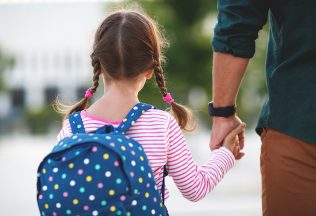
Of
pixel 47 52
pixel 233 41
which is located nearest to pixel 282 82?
pixel 233 41

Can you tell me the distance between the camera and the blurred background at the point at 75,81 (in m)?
10.4

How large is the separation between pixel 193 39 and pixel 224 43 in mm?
15042

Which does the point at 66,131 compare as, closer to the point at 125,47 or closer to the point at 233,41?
the point at 125,47

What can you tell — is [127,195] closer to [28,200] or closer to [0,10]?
[28,200]

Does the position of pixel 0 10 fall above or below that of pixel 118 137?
below

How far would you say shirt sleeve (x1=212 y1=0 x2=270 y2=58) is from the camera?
8.70ft

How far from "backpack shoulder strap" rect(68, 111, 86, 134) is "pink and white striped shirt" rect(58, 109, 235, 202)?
0.05ft

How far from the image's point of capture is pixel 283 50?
2.54 m

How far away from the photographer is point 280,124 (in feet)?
8.45

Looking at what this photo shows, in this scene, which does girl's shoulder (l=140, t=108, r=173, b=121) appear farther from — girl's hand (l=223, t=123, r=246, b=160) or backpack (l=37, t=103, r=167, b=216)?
girl's hand (l=223, t=123, r=246, b=160)

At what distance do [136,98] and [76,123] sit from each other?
0.25 metres

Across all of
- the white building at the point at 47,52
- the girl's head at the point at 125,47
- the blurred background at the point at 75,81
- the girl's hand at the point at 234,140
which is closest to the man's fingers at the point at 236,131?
the girl's hand at the point at 234,140

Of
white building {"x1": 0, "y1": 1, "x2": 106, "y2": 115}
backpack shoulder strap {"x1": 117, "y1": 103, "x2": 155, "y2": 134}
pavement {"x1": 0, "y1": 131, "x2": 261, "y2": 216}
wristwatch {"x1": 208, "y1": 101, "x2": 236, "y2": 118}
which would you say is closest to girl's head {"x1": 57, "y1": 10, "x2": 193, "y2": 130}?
backpack shoulder strap {"x1": 117, "y1": 103, "x2": 155, "y2": 134}

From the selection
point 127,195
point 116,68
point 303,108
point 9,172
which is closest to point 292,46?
point 303,108
